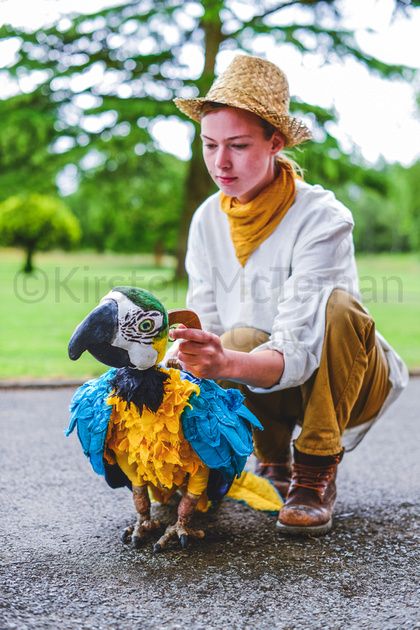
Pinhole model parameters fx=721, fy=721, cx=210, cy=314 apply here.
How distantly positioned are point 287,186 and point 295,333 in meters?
0.47

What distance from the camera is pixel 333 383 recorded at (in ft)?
6.40

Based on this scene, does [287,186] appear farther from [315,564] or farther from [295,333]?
[315,564]

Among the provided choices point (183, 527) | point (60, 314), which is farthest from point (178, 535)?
point (60, 314)

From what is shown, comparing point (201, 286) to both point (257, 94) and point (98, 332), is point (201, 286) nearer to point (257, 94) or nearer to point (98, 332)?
point (257, 94)

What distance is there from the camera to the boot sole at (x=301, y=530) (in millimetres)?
1889

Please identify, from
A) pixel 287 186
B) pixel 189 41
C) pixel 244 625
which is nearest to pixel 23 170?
pixel 189 41

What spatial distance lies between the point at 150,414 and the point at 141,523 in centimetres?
34

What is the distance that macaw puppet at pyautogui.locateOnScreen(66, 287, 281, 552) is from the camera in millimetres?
1636

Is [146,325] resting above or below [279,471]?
above

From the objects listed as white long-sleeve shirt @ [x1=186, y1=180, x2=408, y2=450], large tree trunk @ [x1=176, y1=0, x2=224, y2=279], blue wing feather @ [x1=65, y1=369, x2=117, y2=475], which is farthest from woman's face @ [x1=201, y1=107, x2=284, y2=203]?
large tree trunk @ [x1=176, y1=0, x2=224, y2=279]

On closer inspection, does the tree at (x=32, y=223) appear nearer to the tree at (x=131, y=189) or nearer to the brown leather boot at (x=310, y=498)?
the tree at (x=131, y=189)

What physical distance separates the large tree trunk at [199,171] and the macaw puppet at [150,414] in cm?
750

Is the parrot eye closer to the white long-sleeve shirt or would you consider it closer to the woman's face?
the white long-sleeve shirt

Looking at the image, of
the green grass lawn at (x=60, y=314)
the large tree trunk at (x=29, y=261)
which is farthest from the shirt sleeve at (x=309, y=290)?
the large tree trunk at (x=29, y=261)
